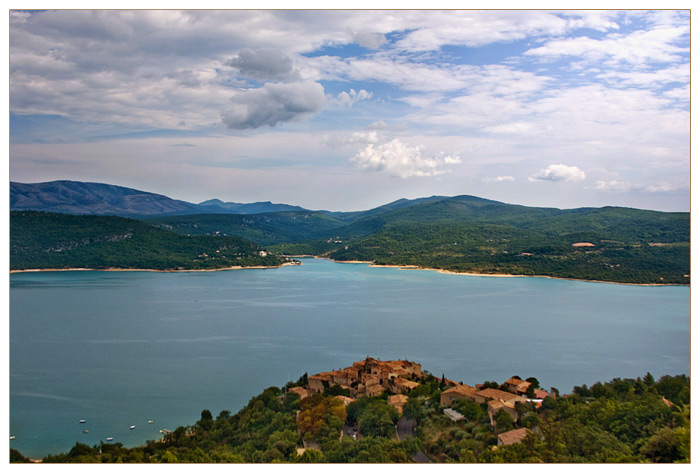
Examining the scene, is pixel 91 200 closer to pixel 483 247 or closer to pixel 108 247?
pixel 108 247

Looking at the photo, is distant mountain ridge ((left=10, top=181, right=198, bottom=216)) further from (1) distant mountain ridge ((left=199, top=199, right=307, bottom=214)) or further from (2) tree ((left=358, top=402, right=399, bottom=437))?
(2) tree ((left=358, top=402, right=399, bottom=437))

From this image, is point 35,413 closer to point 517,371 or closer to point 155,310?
point 517,371

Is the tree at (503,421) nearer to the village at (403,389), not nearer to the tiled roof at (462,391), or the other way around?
the village at (403,389)

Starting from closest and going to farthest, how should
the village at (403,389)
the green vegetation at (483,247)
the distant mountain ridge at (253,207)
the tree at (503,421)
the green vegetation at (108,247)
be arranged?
the tree at (503,421) → the village at (403,389) → the green vegetation at (483,247) → the green vegetation at (108,247) → the distant mountain ridge at (253,207)

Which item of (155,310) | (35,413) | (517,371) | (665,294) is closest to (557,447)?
(517,371)

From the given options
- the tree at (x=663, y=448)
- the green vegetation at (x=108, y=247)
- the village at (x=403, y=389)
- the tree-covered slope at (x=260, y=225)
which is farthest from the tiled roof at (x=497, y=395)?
the tree-covered slope at (x=260, y=225)

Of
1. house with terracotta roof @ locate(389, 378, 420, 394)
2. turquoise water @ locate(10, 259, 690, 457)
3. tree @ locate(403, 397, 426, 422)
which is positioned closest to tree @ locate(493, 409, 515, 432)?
tree @ locate(403, 397, 426, 422)

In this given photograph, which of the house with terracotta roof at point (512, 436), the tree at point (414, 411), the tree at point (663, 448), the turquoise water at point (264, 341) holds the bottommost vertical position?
the turquoise water at point (264, 341)
